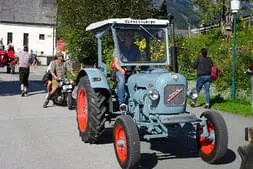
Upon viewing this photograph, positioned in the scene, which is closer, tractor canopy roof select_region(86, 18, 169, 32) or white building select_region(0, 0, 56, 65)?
tractor canopy roof select_region(86, 18, 169, 32)

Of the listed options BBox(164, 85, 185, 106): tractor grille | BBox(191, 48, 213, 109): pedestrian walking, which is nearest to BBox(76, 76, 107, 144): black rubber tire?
BBox(164, 85, 185, 106): tractor grille

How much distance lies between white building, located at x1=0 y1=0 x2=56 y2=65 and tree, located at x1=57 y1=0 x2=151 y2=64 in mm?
43499

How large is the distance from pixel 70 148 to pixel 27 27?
63.9 metres

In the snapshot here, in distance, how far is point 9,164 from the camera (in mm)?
6688

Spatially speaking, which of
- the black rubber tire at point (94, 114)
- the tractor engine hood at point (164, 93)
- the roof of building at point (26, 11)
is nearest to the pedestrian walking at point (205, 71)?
the black rubber tire at point (94, 114)

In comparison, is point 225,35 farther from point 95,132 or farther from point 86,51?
point 95,132

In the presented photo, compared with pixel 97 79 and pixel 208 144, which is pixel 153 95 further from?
pixel 97 79

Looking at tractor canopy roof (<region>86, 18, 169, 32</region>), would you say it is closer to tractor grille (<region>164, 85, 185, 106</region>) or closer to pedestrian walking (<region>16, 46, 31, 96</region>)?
tractor grille (<region>164, 85, 185, 106</region>)

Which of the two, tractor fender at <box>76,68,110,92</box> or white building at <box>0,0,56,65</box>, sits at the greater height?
white building at <box>0,0,56,65</box>

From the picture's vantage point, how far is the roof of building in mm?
68062

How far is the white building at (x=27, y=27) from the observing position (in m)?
68.3

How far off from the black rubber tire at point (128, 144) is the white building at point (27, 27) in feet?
205

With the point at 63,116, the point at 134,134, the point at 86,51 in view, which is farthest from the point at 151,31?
the point at 86,51

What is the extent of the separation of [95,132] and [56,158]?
3.04ft
